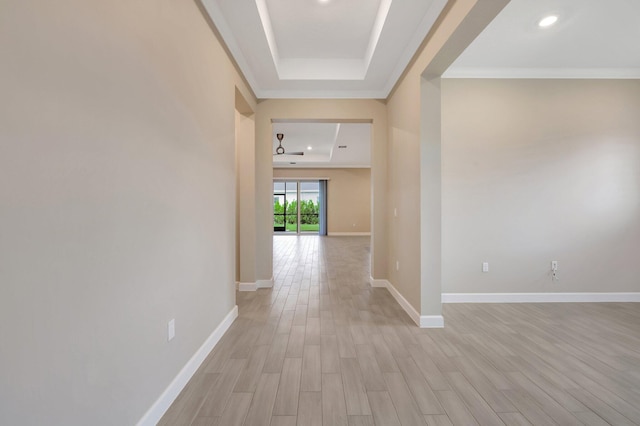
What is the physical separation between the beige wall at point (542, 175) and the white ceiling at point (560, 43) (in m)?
0.13

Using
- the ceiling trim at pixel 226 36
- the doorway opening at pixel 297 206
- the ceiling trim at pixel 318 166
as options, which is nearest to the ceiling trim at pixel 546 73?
the ceiling trim at pixel 226 36

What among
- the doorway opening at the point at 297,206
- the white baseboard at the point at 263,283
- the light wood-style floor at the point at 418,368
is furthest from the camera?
the doorway opening at the point at 297,206

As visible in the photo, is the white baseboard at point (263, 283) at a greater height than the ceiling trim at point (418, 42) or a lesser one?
lesser

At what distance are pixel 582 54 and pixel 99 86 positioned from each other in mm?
4472

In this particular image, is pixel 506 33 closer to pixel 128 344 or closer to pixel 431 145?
pixel 431 145

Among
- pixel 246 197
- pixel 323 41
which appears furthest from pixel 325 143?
pixel 323 41

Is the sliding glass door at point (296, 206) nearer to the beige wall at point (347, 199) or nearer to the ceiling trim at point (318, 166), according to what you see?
the beige wall at point (347, 199)

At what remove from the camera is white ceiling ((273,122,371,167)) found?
602 cm

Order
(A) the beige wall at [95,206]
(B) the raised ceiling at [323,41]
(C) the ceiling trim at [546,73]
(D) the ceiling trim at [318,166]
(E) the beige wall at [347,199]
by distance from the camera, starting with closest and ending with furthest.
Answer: (A) the beige wall at [95,206] < (B) the raised ceiling at [323,41] < (C) the ceiling trim at [546,73] < (D) the ceiling trim at [318,166] < (E) the beige wall at [347,199]

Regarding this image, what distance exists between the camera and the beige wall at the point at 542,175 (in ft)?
11.4

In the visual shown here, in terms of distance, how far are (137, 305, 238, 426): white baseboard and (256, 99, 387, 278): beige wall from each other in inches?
63.8

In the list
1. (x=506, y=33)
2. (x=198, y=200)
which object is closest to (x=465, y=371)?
(x=198, y=200)

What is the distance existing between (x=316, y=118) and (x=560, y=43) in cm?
280

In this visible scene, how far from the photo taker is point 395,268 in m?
3.76
